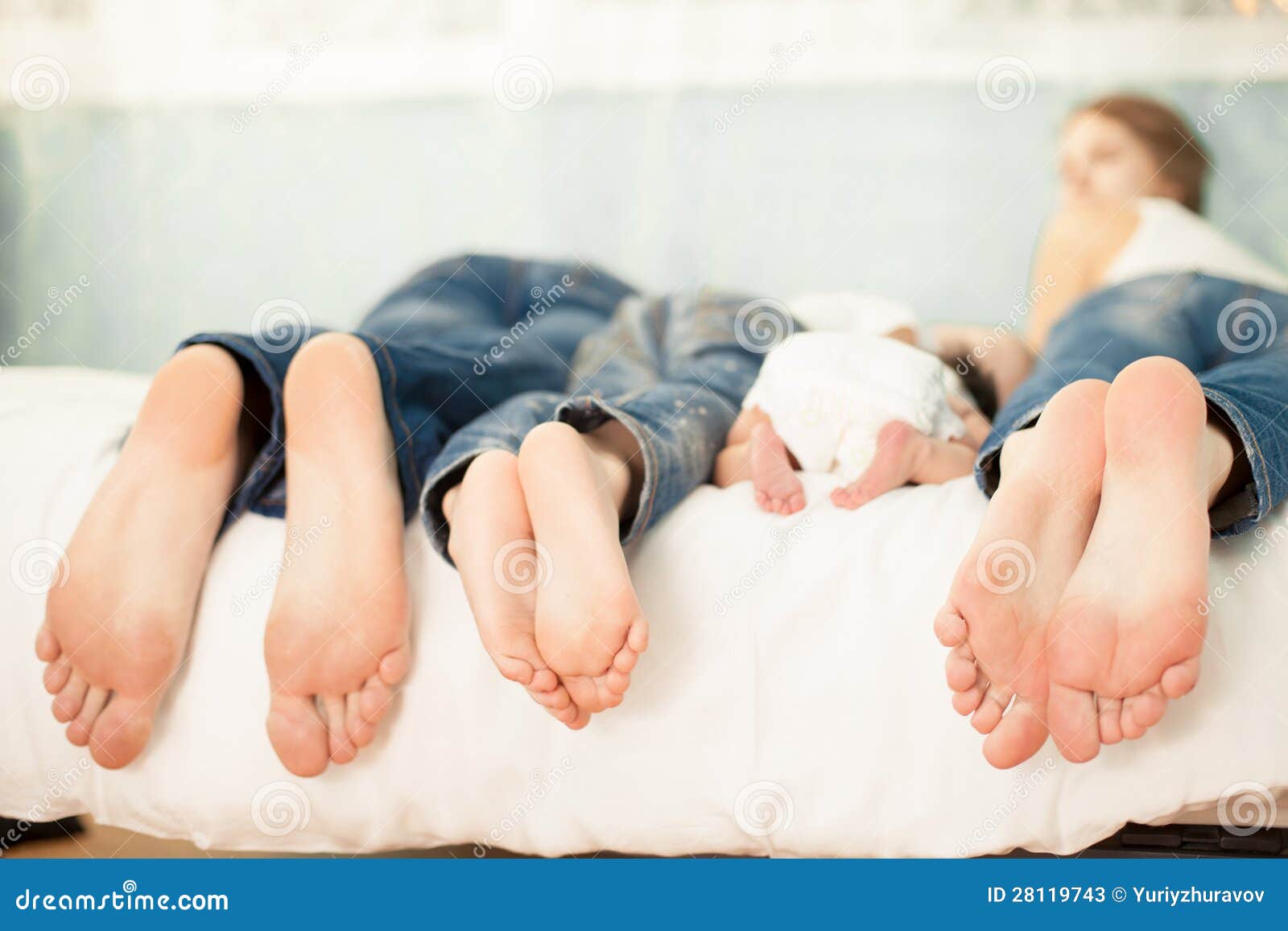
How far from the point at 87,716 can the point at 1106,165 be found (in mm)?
1578

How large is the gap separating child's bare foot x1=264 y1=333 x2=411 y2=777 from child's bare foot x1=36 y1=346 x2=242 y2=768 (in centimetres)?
6

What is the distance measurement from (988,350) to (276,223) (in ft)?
4.41

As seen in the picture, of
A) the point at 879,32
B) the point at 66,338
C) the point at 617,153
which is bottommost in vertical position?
the point at 66,338

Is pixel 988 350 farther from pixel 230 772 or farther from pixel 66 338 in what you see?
pixel 66 338

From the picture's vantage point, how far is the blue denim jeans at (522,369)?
2.59ft

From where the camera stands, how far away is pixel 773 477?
2.64 ft

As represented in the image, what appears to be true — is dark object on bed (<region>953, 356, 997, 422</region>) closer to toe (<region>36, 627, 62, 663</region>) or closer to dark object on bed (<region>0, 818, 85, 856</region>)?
toe (<region>36, 627, 62, 663</region>)

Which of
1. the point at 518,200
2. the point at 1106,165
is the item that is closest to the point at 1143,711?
the point at 1106,165

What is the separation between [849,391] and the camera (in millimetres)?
854

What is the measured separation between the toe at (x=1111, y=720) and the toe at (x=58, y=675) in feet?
2.34

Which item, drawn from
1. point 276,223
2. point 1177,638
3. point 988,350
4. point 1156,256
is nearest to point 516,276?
point 988,350

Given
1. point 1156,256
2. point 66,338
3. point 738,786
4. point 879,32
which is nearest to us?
point 738,786

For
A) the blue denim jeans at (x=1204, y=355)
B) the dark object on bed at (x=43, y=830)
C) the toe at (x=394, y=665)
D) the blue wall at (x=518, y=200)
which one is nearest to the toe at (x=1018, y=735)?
the blue denim jeans at (x=1204, y=355)

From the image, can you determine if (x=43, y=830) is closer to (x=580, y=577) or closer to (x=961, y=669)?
(x=580, y=577)
